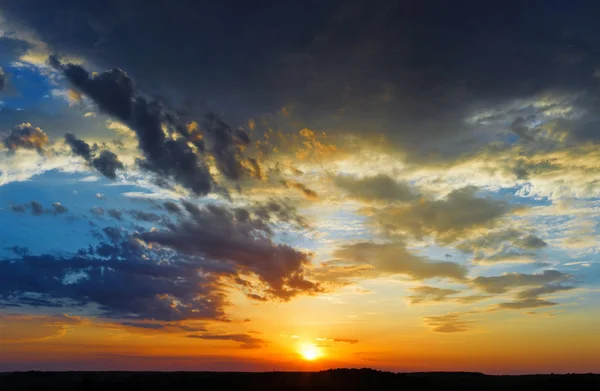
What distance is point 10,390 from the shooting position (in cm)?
15762

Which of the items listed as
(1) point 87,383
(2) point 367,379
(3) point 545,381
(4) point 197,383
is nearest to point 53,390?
(1) point 87,383

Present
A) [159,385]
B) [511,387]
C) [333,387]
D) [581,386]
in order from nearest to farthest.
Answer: [581,386] < [511,387] < [333,387] < [159,385]

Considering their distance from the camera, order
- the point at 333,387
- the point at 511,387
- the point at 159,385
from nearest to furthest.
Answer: the point at 511,387, the point at 333,387, the point at 159,385

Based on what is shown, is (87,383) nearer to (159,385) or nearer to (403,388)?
(159,385)

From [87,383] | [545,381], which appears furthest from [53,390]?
[545,381]

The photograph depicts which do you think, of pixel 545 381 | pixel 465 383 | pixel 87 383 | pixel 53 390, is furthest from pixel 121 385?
pixel 545 381

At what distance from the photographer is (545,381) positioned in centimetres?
13850

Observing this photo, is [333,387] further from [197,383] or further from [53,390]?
[53,390]

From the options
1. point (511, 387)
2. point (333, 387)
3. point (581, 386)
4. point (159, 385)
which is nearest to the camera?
point (581, 386)

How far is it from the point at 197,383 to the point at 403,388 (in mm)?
64482

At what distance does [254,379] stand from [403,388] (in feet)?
163

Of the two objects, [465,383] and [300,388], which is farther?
[465,383]

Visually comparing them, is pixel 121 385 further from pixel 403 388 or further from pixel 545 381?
pixel 545 381

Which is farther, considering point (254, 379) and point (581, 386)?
point (254, 379)
